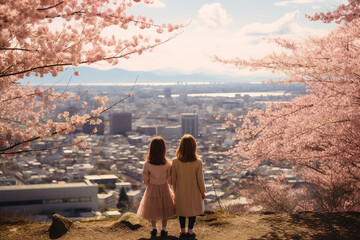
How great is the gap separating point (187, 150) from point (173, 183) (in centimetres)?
32

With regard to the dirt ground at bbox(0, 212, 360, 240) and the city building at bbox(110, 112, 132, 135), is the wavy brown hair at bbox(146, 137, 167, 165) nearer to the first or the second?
the dirt ground at bbox(0, 212, 360, 240)

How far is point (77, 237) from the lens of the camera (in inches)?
133

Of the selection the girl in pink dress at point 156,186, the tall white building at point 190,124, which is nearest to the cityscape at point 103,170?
the tall white building at point 190,124

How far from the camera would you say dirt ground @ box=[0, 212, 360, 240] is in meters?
3.37

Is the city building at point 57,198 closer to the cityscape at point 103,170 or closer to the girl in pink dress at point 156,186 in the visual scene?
the cityscape at point 103,170

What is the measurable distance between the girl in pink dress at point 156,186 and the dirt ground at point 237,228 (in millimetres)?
279

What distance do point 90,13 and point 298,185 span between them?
1493 cm

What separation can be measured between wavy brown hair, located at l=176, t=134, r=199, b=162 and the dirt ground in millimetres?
706

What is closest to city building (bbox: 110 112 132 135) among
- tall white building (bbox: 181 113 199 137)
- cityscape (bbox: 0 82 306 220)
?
cityscape (bbox: 0 82 306 220)

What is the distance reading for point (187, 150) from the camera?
3070 millimetres

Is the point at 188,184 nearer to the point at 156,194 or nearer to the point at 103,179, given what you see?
the point at 156,194

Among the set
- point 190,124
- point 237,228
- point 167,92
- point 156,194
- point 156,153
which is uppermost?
point 156,153

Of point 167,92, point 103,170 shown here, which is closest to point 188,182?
point 103,170

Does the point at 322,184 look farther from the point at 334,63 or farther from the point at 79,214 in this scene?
the point at 79,214
